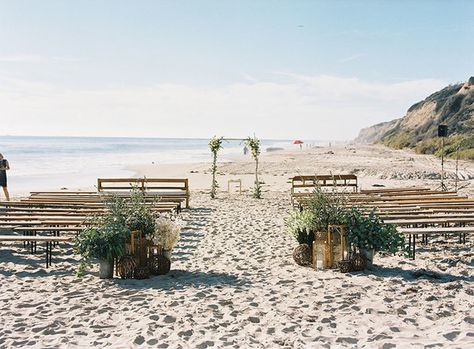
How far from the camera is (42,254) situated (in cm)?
926

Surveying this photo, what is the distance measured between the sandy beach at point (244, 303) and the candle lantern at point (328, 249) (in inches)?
9.7

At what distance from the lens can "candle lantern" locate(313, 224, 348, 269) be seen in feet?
25.3

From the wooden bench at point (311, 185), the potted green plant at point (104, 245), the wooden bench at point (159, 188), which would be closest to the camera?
the potted green plant at point (104, 245)

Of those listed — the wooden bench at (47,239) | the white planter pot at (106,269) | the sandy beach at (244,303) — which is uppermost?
the wooden bench at (47,239)

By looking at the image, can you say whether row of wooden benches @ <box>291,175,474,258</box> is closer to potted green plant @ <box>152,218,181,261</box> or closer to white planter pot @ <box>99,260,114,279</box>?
potted green plant @ <box>152,218,181,261</box>

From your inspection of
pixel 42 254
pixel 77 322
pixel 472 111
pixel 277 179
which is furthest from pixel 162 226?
pixel 472 111

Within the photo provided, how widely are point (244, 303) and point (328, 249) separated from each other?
2057 millimetres

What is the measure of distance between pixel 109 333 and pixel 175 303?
42.6 inches

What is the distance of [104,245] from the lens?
7.29m

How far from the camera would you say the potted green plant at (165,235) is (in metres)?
7.58

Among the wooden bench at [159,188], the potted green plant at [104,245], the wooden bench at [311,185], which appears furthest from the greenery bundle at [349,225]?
the wooden bench at [159,188]

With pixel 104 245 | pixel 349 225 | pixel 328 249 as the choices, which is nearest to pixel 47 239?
pixel 104 245

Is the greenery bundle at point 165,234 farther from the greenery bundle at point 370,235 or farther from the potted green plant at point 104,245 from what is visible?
the greenery bundle at point 370,235

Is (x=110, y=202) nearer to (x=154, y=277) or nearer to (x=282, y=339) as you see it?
(x=154, y=277)
